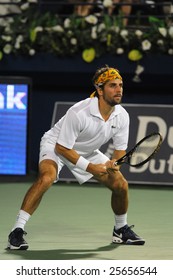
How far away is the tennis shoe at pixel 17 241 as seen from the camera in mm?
8273

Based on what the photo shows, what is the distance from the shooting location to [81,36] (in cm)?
1405

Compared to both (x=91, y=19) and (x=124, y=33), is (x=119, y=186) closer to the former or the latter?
(x=124, y=33)

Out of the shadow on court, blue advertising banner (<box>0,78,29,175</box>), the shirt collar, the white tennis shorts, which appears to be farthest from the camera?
blue advertising banner (<box>0,78,29,175</box>)

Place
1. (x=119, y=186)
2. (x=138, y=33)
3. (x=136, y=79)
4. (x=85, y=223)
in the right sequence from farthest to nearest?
(x=136, y=79)
(x=138, y=33)
(x=85, y=223)
(x=119, y=186)

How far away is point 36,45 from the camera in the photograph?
14.3m

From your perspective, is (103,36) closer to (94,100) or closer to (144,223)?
(144,223)

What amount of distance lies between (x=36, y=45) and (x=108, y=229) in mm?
5168

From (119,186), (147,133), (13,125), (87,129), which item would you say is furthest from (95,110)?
(147,133)

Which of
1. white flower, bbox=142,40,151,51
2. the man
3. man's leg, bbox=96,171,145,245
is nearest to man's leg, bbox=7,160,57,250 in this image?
the man

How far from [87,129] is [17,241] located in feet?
3.74

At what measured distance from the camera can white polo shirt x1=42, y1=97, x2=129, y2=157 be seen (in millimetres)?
8406

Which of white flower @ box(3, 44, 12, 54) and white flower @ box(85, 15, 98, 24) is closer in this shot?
white flower @ box(85, 15, 98, 24)

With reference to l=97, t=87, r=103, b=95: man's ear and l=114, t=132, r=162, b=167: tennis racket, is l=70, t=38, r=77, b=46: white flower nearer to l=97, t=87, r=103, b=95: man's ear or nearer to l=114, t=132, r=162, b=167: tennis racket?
l=97, t=87, r=103, b=95: man's ear
